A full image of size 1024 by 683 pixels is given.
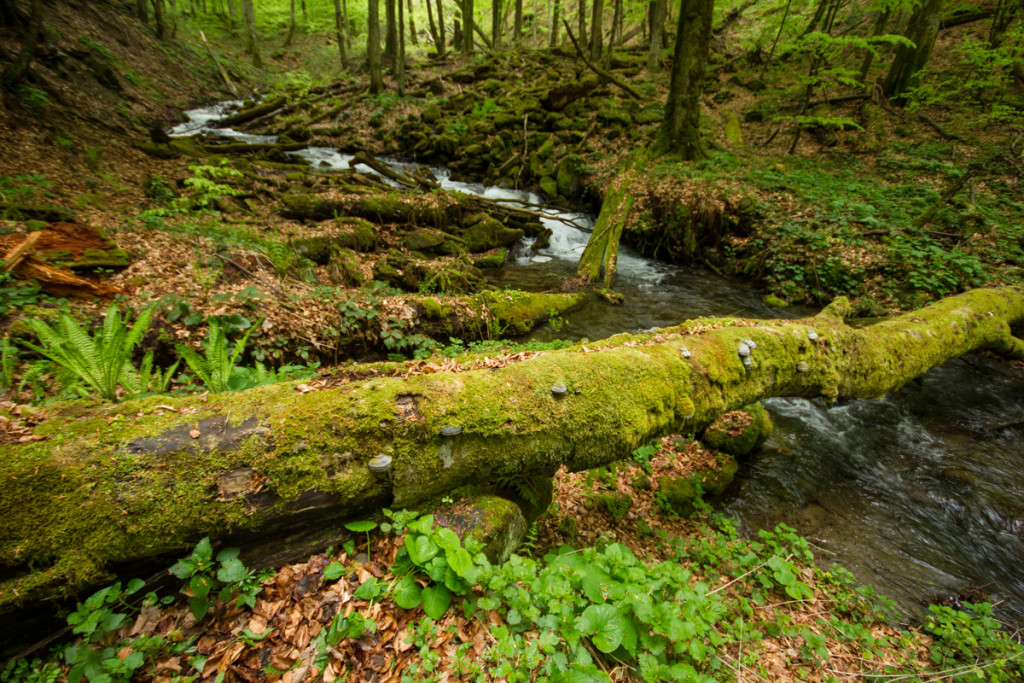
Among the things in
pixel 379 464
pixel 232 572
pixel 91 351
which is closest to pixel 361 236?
pixel 91 351

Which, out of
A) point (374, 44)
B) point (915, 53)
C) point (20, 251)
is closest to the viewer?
point (20, 251)

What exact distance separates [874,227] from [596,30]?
1738cm

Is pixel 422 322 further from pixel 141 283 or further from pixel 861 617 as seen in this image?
pixel 861 617

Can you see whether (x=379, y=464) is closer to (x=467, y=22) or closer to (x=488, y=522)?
(x=488, y=522)

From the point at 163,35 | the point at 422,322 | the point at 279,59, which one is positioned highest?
the point at 279,59

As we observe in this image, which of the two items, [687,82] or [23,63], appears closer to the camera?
[23,63]

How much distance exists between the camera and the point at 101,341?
2.89m

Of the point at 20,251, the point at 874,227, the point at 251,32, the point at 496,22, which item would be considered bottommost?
the point at 20,251

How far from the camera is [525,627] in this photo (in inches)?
79.7

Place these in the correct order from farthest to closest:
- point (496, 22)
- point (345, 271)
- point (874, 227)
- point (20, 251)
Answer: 1. point (496, 22)
2. point (874, 227)
3. point (345, 271)
4. point (20, 251)

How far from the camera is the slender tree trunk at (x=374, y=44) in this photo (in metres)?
16.9

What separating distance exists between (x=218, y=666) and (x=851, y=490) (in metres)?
6.70

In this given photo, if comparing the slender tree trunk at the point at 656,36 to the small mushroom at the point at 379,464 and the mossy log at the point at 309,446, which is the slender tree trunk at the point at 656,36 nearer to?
the mossy log at the point at 309,446

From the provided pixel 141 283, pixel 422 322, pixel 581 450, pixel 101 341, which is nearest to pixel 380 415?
pixel 581 450
